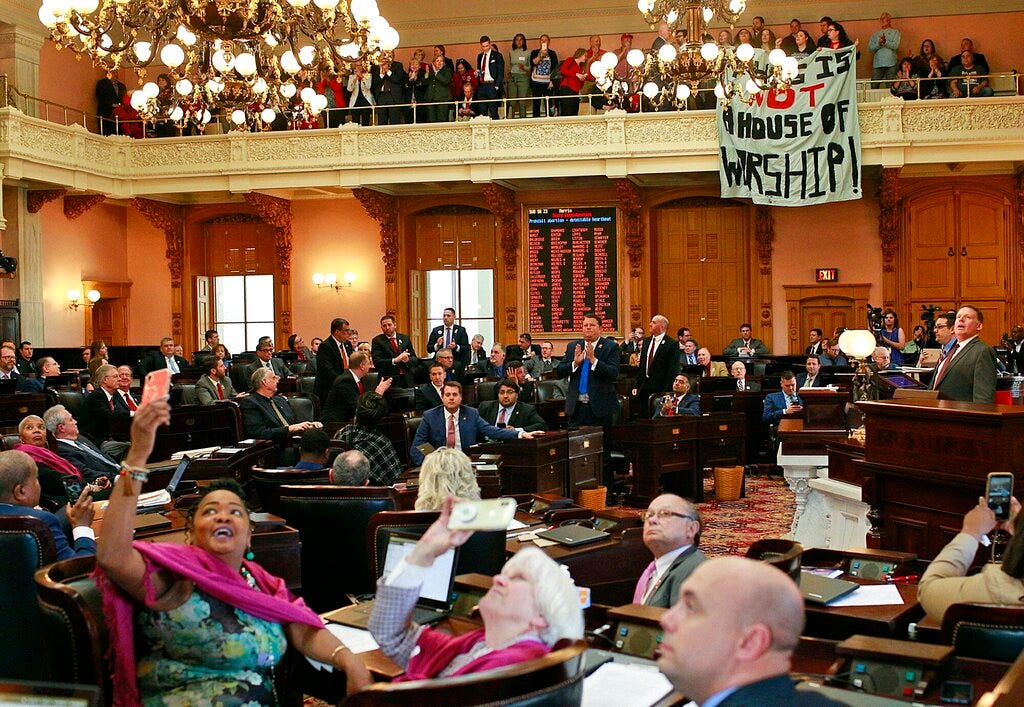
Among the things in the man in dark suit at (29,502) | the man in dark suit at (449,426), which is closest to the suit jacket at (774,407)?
the man in dark suit at (449,426)

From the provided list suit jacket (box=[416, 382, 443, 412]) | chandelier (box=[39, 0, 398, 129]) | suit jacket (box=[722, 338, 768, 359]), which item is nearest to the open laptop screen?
chandelier (box=[39, 0, 398, 129])

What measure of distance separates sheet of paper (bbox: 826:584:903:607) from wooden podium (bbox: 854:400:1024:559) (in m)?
1.30

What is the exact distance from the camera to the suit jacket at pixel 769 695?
1691 mm

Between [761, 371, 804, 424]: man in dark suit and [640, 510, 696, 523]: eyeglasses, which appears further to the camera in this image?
[761, 371, 804, 424]: man in dark suit

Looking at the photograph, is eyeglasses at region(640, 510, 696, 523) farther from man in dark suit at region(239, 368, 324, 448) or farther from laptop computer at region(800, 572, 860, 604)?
man in dark suit at region(239, 368, 324, 448)

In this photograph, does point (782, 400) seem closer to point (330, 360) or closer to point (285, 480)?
point (330, 360)

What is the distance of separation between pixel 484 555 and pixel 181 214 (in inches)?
662

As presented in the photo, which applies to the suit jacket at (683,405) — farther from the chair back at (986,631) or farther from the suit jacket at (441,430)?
the chair back at (986,631)

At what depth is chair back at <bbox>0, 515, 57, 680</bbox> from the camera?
3.29 meters

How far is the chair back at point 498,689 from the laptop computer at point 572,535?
192 centimetres

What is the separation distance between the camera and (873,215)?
16.9m

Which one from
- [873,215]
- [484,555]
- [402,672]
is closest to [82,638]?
[402,672]

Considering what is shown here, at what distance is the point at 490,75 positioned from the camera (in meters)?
16.8

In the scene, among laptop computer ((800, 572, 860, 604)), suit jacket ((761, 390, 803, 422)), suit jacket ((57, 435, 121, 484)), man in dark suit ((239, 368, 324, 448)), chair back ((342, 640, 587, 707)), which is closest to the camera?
chair back ((342, 640, 587, 707))
